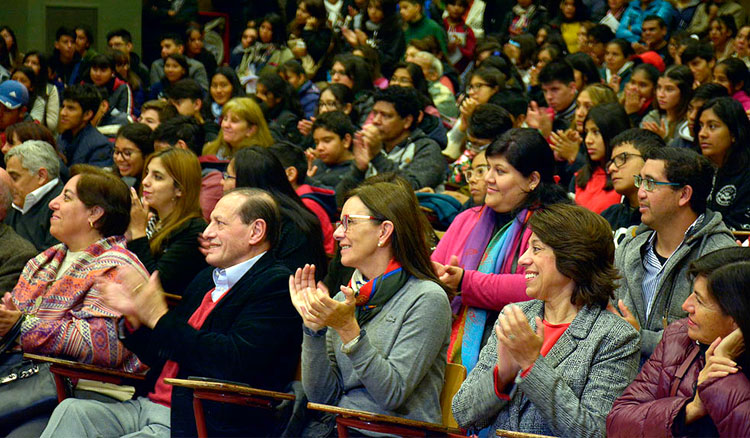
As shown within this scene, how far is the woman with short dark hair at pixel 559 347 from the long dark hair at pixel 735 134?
2.26 m

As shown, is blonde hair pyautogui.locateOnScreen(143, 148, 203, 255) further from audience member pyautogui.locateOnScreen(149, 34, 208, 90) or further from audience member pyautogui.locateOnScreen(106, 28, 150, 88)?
audience member pyautogui.locateOnScreen(106, 28, 150, 88)

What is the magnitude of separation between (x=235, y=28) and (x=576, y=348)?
450 inches

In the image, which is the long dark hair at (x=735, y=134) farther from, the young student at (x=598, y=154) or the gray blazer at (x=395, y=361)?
the gray blazer at (x=395, y=361)

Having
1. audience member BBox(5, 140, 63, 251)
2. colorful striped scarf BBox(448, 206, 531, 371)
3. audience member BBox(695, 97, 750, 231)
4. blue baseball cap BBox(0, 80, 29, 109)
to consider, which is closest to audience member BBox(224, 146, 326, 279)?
colorful striped scarf BBox(448, 206, 531, 371)

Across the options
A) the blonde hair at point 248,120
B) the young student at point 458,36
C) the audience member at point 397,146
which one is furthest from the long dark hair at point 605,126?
the young student at point 458,36

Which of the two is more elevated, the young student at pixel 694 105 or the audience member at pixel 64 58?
the young student at pixel 694 105

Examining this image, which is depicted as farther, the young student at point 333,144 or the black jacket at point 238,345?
the young student at point 333,144

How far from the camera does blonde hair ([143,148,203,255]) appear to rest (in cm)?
469

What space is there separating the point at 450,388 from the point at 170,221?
1.99 m

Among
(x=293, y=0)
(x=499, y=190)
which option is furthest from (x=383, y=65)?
(x=499, y=190)

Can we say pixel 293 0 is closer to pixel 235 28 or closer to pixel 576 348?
pixel 235 28

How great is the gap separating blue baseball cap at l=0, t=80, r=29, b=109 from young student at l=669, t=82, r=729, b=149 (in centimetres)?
520

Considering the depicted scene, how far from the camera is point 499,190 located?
12.7 feet

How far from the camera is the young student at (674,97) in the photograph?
6570mm
